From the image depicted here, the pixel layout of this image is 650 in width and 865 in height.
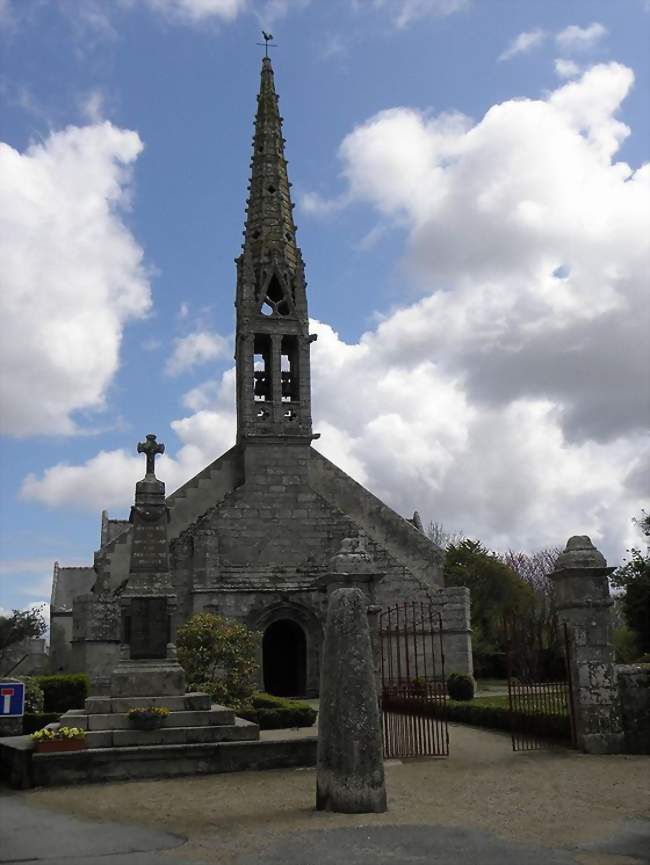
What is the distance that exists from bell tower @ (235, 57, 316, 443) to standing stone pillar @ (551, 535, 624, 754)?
1618cm

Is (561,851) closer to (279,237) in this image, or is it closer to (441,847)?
(441,847)

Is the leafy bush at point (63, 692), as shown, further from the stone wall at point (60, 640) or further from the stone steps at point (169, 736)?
the stone wall at point (60, 640)

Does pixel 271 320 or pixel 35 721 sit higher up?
pixel 271 320

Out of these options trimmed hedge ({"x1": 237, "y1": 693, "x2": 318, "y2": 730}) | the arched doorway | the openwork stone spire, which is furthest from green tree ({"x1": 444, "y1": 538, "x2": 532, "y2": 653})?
trimmed hedge ({"x1": 237, "y1": 693, "x2": 318, "y2": 730})

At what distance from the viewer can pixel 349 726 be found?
7.81 metres

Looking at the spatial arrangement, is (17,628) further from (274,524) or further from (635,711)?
(635,711)

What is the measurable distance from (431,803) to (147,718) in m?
4.28

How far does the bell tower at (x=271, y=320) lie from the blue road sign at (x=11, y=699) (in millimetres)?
14981

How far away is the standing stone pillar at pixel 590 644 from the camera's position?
11.7 metres

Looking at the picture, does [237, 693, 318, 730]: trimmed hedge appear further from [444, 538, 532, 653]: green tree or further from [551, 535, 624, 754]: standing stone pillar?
A: [444, 538, 532, 653]: green tree

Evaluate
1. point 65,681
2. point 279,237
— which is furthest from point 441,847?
point 279,237

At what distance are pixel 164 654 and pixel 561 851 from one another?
7.57 metres

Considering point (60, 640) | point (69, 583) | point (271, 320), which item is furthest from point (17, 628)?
point (271, 320)

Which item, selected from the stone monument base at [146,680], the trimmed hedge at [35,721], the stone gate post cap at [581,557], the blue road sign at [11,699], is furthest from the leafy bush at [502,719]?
the trimmed hedge at [35,721]
